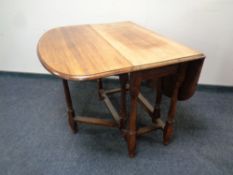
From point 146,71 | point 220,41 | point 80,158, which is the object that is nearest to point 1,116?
point 80,158

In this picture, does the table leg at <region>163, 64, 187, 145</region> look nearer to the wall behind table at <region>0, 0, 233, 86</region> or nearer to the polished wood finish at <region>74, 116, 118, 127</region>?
the polished wood finish at <region>74, 116, 118, 127</region>

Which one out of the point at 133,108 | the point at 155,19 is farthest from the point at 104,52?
the point at 155,19

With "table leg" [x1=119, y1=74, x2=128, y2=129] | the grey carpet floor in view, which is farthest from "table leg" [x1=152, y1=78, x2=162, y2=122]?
"table leg" [x1=119, y1=74, x2=128, y2=129]

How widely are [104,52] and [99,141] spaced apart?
2.69 ft

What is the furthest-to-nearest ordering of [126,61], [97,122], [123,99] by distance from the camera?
[97,122] < [123,99] < [126,61]

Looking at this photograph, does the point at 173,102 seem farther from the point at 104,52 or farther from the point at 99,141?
the point at 99,141

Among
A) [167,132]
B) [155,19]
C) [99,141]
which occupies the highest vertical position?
[155,19]

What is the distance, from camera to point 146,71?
3.62ft

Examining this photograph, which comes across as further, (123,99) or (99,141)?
(99,141)

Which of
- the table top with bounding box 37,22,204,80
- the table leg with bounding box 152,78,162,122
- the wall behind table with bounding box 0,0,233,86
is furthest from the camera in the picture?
the wall behind table with bounding box 0,0,233,86

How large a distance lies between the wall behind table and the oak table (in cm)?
49

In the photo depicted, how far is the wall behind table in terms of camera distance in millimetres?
1945

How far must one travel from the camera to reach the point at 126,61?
1.05 metres

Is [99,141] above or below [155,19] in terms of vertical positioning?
below
